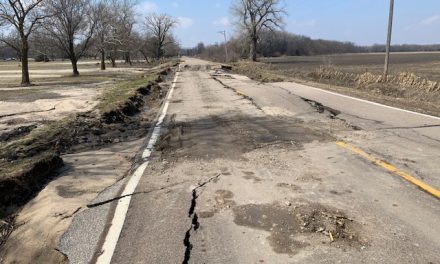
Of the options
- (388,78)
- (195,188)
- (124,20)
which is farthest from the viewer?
(124,20)

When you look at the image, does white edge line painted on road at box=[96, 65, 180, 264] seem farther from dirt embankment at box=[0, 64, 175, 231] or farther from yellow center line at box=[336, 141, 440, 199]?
yellow center line at box=[336, 141, 440, 199]

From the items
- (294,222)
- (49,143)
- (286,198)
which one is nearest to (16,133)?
(49,143)

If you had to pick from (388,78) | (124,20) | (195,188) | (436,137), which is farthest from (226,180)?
(124,20)

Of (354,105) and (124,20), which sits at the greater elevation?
(124,20)

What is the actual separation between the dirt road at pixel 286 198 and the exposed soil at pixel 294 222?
1 cm

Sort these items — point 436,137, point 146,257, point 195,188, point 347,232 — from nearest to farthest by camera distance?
point 146,257
point 347,232
point 195,188
point 436,137

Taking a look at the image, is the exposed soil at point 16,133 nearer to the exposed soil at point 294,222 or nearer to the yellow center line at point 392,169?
the yellow center line at point 392,169

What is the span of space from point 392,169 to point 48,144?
6.82 meters

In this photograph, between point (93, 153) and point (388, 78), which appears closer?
point (93, 153)

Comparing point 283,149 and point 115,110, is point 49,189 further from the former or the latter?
point 115,110

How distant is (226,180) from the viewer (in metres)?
6.83

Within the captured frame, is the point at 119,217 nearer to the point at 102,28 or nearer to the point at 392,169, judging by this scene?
the point at 392,169

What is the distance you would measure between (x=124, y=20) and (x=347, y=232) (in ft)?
261

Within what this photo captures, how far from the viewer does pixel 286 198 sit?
5.87 metres
